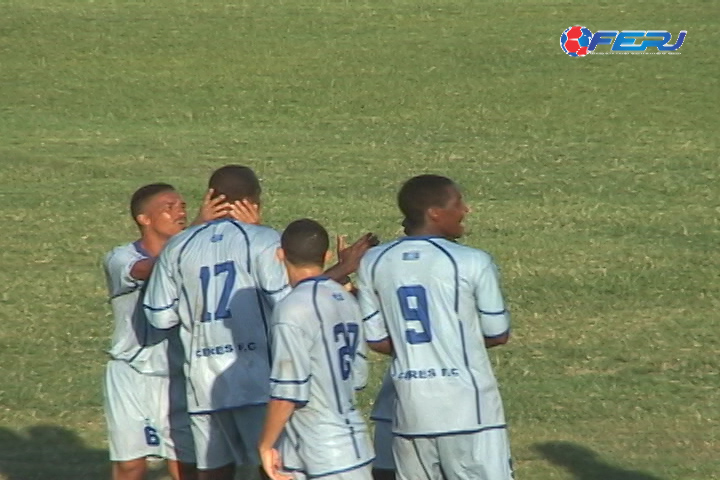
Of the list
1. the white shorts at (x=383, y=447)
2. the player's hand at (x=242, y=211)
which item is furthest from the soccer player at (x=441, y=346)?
the player's hand at (x=242, y=211)

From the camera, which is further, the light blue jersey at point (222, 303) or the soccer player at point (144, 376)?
the soccer player at point (144, 376)

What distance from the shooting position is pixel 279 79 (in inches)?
1015

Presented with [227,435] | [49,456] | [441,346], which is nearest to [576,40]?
[49,456]

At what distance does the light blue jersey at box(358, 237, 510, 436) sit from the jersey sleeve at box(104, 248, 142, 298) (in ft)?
5.78

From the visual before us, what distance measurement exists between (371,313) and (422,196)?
23.9 inches

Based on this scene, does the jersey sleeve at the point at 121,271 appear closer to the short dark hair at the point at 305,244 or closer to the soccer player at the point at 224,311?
the soccer player at the point at 224,311

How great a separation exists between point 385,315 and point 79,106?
1765 centimetres

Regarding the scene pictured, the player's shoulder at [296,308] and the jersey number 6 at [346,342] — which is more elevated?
the player's shoulder at [296,308]

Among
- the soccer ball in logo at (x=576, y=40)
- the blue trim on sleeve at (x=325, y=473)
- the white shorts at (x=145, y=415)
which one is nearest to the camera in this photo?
the blue trim on sleeve at (x=325, y=473)

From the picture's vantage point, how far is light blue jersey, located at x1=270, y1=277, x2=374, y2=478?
6895mm

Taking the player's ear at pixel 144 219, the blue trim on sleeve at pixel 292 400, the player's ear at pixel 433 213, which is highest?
the player's ear at pixel 144 219

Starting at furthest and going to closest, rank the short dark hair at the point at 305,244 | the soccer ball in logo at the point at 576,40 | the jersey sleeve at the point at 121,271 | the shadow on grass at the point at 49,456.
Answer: the soccer ball in logo at the point at 576,40 → the shadow on grass at the point at 49,456 → the jersey sleeve at the point at 121,271 → the short dark hair at the point at 305,244

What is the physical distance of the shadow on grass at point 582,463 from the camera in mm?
9922

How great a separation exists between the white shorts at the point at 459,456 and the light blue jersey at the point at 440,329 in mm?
52
